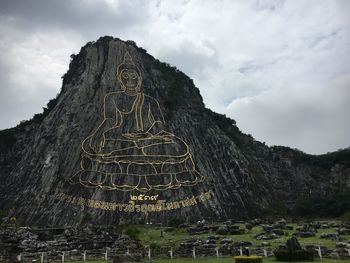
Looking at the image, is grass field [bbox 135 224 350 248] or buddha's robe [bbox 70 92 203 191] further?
buddha's robe [bbox 70 92 203 191]

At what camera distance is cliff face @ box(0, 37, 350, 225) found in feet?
157

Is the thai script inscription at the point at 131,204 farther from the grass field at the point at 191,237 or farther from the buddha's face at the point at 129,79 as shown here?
the buddha's face at the point at 129,79

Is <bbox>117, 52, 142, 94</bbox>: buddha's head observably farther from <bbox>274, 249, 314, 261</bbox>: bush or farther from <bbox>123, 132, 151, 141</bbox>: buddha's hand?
<bbox>274, 249, 314, 261</bbox>: bush

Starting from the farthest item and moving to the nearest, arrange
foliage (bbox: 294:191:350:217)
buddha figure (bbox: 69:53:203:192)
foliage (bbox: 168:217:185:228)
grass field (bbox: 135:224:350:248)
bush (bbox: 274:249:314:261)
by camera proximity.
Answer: foliage (bbox: 294:191:350:217) < buddha figure (bbox: 69:53:203:192) < foliage (bbox: 168:217:185:228) < grass field (bbox: 135:224:350:248) < bush (bbox: 274:249:314:261)

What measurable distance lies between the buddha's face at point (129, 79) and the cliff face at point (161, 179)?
1.25 m

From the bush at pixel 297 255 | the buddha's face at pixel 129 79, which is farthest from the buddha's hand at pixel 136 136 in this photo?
the bush at pixel 297 255

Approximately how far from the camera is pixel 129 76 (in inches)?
2509

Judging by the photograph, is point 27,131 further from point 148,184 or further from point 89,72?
point 148,184

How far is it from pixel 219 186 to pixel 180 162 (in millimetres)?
6358

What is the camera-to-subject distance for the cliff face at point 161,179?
157ft

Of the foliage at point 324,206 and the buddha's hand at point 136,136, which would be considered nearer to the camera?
the foliage at point 324,206

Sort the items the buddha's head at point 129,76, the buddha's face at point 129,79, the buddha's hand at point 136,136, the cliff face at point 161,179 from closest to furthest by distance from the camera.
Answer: the cliff face at point 161,179 < the buddha's hand at point 136,136 < the buddha's head at point 129,76 < the buddha's face at point 129,79

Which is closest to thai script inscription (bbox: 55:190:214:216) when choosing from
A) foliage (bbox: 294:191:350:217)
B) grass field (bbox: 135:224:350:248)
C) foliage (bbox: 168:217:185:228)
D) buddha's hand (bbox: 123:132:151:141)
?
grass field (bbox: 135:224:350:248)

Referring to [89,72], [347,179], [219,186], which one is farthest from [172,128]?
[347,179]
